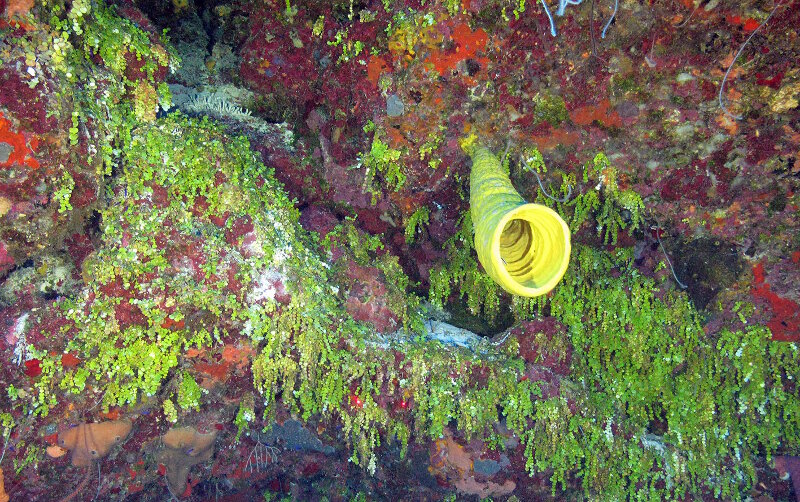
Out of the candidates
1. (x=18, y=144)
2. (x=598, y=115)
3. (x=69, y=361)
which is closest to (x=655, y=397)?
(x=598, y=115)

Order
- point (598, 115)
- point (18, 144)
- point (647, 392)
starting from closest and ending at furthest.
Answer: point (18, 144) → point (598, 115) → point (647, 392)

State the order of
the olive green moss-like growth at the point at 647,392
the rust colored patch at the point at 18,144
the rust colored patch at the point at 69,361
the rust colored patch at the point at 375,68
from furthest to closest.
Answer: the olive green moss-like growth at the point at 647,392 < the rust colored patch at the point at 375,68 < the rust colored patch at the point at 69,361 < the rust colored patch at the point at 18,144

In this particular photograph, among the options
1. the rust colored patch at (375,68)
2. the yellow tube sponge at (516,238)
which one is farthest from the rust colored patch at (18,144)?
the yellow tube sponge at (516,238)

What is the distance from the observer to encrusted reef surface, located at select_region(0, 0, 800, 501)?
344cm

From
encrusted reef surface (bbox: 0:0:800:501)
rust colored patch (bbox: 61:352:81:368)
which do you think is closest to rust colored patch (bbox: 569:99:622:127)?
encrusted reef surface (bbox: 0:0:800:501)

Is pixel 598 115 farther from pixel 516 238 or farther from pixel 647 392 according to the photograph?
pixel 647 392

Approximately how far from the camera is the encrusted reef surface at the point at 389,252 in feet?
11.3

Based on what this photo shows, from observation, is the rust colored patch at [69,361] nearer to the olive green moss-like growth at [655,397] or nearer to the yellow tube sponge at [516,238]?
the yellow tube sponge at [516,238]

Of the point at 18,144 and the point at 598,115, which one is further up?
the point at 598,115

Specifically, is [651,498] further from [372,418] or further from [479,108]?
[479,108]

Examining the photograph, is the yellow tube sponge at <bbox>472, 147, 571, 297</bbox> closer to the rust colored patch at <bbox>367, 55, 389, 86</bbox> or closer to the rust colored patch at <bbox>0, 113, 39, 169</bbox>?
the rust colored patch at <bbox>367, 55, 389, 86</bbox>

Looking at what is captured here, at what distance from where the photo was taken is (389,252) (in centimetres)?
509

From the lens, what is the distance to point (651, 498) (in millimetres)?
4574

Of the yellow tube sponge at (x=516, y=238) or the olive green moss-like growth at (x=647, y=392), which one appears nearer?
the yellow tube sponge at (x=516, y=238)
